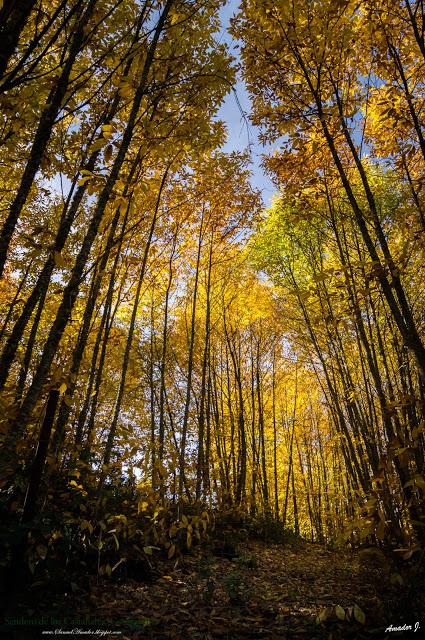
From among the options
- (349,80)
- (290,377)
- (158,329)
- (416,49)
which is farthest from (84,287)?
(290,377)

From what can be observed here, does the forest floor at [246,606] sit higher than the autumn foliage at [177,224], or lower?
lower

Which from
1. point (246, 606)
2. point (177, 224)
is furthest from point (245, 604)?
point (177, 224)

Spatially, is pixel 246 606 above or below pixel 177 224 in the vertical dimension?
below

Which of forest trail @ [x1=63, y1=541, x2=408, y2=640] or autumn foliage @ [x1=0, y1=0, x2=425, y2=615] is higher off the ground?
autumn foliage @ [x1=0, y1=0, x2=425, y2=615]

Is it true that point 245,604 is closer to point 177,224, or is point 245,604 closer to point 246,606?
point 246,606

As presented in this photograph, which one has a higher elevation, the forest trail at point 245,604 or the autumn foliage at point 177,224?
the autumn foliage at point 177,224

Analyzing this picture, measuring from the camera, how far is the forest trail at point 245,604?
2.43 metres

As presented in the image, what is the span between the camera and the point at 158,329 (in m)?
9.76

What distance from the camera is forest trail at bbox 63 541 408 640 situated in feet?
7.98

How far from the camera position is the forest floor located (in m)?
2.34

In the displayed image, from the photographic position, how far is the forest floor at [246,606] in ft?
7.68

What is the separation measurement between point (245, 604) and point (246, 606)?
56mm

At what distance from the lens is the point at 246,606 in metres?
3.13

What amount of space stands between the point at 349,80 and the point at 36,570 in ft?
16.6
